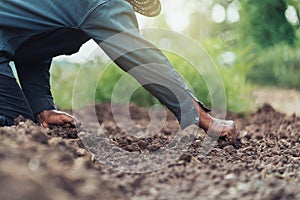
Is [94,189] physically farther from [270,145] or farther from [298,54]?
[298,54]

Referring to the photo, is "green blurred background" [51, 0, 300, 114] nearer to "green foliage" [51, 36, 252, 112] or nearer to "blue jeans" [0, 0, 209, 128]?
"green foliage" [51, 36, 252, 112]

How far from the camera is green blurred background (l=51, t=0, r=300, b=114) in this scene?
591 cm

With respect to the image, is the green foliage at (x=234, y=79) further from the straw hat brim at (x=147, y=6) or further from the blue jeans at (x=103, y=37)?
the blue jeans at (x=103, y=37)

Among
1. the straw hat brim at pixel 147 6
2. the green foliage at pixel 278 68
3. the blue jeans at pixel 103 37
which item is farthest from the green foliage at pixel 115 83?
the green foliage at pixel 278 68

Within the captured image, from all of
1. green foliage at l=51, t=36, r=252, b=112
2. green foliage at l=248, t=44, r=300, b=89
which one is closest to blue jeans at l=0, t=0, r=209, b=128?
green foliage at l=51, t=36, r=252, b=112

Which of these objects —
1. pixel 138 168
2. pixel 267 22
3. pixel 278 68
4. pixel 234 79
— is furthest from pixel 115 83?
pixel 278 68

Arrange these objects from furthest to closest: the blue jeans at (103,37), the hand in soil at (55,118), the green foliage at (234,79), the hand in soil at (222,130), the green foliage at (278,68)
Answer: the green foliage at (278,68)
the green foliage at (234,79)
the hand in soil at (55,118)
the hand in soil at (222,130)
the blue jeans at (103,37)

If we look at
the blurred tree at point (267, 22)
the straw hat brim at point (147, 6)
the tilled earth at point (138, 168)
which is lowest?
the tilled earth at point (138, 168)

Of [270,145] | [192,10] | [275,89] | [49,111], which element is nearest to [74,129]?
[49,111]

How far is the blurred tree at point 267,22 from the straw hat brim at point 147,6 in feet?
20.2

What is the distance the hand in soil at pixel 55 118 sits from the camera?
2.87 m

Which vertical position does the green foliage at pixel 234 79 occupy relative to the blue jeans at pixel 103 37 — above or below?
below

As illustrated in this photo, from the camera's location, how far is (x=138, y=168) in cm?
195

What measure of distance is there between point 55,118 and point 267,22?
A: 695 centimetres
